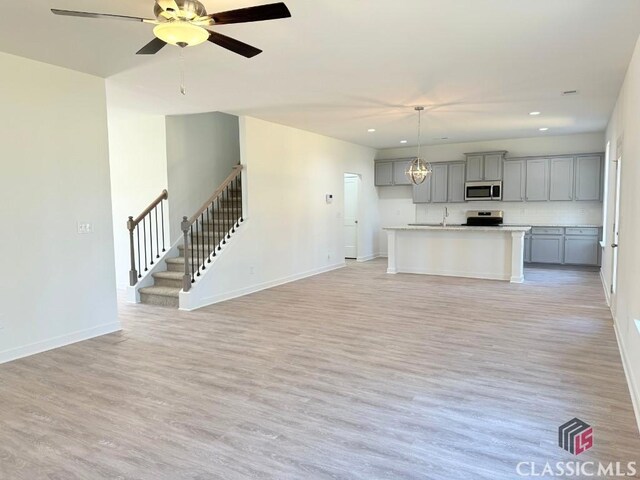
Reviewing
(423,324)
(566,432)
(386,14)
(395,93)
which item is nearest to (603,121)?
(395,93)

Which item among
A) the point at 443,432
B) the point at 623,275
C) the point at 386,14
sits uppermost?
the point at 386,14

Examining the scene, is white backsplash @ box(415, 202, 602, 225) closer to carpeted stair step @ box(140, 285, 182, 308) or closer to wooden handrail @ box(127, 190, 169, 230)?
wooden handrail @ box(127, 190, 169, 230)

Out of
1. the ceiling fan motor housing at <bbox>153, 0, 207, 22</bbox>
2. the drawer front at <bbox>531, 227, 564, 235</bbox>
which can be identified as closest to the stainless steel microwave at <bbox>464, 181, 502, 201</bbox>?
the drawer front at <bbox>531, 227, 564, 235</bbox>

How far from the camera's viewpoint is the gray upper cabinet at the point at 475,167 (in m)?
9.18

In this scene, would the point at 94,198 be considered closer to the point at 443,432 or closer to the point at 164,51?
the point at 164,51

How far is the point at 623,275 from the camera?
155 inches

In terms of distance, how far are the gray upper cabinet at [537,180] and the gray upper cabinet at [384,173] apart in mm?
3043

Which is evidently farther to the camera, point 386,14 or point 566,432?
point 386,14

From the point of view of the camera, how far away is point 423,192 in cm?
991

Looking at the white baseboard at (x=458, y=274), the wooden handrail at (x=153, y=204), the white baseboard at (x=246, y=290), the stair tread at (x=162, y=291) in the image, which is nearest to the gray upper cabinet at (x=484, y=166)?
the white baseboard at (x=458, y=274)

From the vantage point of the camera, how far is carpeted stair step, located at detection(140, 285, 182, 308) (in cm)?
579

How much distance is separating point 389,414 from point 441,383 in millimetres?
658

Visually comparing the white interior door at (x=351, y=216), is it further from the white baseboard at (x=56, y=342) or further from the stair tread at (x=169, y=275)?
the white baseboard at (x=56, y=342)

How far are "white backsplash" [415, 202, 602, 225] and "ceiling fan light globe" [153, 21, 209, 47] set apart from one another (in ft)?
27.0
